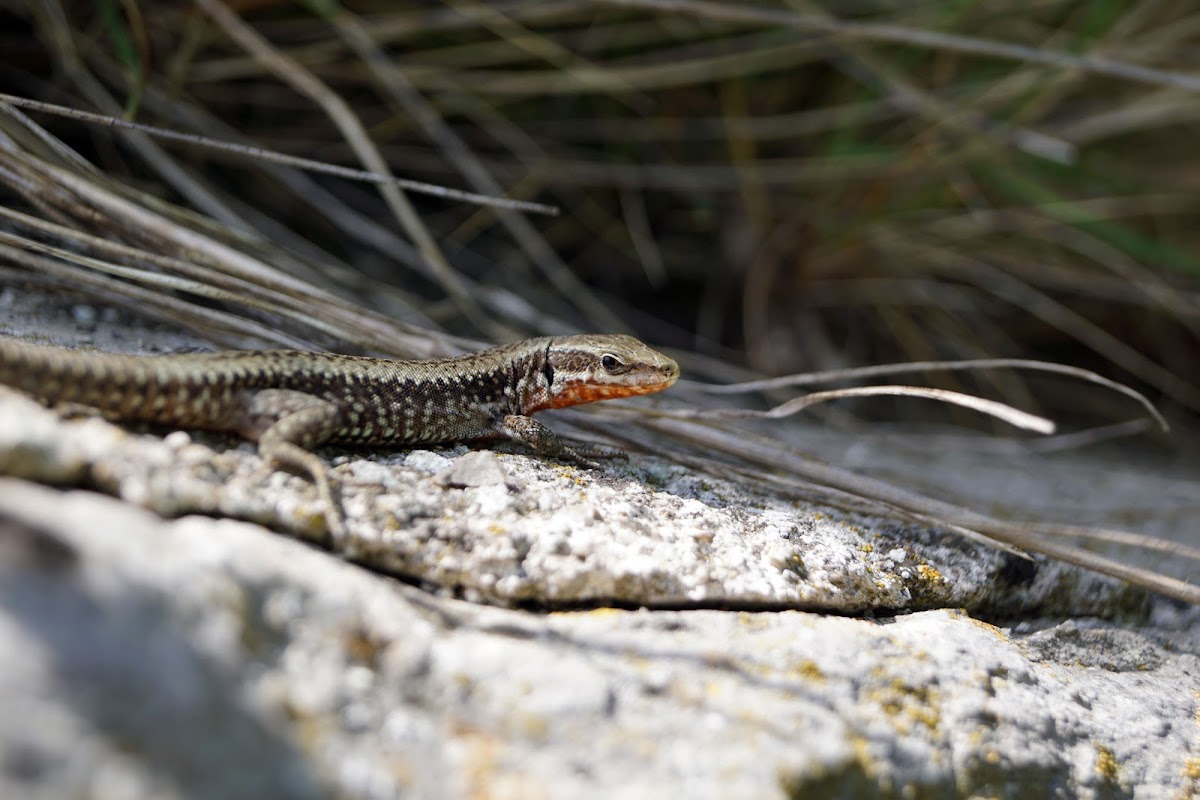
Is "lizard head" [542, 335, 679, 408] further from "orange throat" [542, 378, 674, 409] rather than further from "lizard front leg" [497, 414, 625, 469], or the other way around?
"lizard front leg" [497, 414, 625, 469]

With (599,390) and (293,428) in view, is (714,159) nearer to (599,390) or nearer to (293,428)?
(599,390)

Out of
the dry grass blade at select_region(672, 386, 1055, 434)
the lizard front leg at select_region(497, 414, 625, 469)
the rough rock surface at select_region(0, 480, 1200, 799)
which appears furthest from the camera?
the lizard front leg at select_region(497, 414, 625, 469)

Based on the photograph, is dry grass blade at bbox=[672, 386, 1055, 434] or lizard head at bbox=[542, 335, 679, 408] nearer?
dry grass blade at bbox=[672, 386, 1055, 434]

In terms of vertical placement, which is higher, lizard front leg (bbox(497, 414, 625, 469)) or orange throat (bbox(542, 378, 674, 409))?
orange throat (bbox(542, 378, 674, 409))

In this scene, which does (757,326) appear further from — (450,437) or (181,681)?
(181,681)

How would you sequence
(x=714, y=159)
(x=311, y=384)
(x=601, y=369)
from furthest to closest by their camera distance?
(x=714, y=159)
(x=601, y=369)
(x=311, y=384)

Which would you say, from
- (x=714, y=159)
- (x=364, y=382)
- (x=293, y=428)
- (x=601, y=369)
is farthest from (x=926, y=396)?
(x=714, y=159)

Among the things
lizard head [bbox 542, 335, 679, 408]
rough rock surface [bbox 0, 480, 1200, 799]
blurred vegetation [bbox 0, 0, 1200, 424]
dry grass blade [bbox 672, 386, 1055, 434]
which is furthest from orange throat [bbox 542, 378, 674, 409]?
rough rock surface [bbox 0, 480, 1200, 799]
